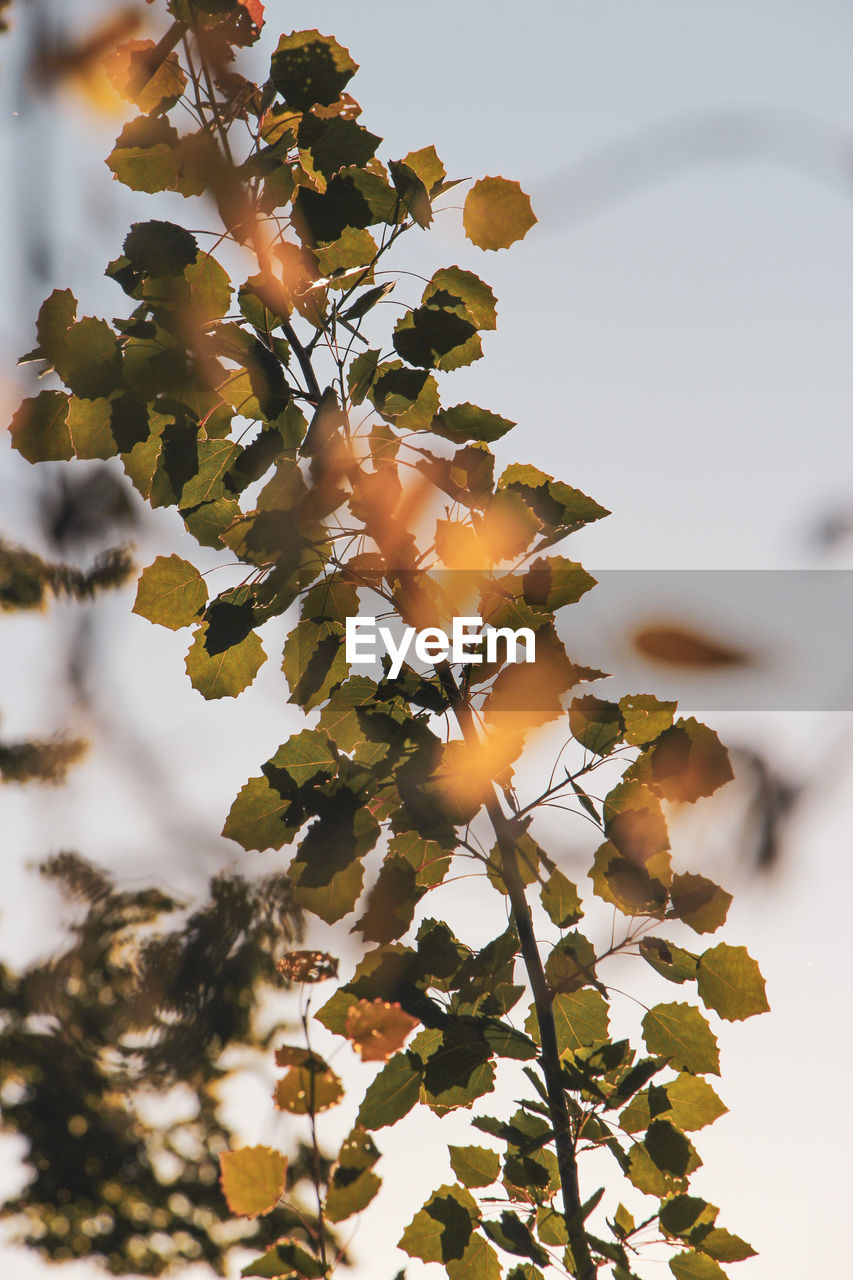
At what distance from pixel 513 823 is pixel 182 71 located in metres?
1.17

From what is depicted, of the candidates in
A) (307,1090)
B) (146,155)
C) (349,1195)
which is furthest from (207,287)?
(349,1195)

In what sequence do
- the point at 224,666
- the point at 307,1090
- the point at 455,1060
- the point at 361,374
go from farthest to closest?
the point at 224,666, the point at 361,374, the point at 455,1060, the point at 307,1090

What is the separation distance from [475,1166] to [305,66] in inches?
62.3

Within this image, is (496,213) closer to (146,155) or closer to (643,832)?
(146,155)

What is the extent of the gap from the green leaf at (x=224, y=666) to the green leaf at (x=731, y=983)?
77cm

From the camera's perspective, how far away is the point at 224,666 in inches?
52.4

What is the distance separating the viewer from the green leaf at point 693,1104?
4.05ft

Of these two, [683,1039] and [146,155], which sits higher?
[146,155]

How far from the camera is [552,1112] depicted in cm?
113

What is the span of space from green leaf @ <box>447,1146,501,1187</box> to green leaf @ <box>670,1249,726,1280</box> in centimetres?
27

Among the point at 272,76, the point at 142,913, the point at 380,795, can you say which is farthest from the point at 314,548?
the point at 142,913

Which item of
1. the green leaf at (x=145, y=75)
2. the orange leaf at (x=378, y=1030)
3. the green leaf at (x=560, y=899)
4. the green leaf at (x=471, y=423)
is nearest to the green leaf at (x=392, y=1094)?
the orange leaf at (x=378, y=1030)

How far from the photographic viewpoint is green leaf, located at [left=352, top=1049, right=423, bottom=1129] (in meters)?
1.16

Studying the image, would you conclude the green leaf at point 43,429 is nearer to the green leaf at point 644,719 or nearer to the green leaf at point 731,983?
the green leaf at point 644,719
